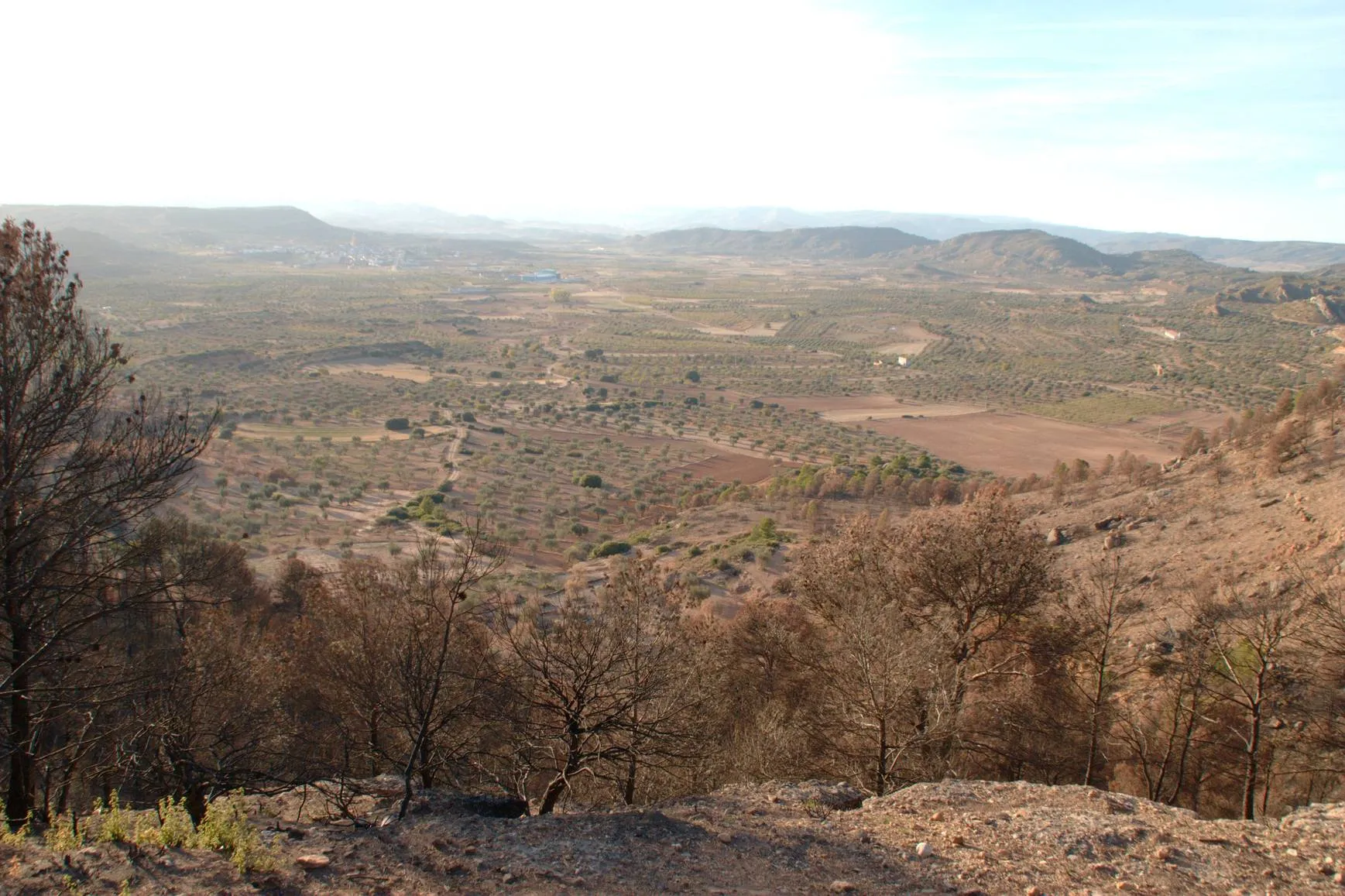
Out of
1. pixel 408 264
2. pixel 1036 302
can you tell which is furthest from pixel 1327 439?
pixel 408 264

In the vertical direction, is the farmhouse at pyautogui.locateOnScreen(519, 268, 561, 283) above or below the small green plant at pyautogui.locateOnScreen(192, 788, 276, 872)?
above

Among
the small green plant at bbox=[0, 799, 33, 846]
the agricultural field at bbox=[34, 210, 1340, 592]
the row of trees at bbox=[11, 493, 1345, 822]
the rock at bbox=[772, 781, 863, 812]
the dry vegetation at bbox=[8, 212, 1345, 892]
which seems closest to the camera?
the small green plant at bbox=[0, 799, 33, 846]

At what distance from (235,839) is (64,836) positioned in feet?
4.12

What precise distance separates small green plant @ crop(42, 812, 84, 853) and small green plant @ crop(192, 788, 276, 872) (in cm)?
87

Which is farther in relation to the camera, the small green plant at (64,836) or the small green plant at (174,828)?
the small green plant at (174,828)

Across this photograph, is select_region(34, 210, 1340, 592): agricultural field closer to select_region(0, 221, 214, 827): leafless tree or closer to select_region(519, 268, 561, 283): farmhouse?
select_region(0, 221, 214, 827): leafless tree

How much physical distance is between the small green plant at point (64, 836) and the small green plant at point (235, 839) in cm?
87

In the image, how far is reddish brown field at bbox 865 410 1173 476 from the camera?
49.1 meters

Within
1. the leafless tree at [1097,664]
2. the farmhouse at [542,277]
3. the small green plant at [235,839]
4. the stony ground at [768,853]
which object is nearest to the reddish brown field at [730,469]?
the leafless tree at [1097,664]

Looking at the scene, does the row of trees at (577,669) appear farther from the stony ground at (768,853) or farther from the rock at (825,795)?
the rock at (825,795)

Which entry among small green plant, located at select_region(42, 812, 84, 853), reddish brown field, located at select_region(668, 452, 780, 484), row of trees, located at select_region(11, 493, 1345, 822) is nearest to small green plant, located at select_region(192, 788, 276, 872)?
small green plant, located at select_region(42, 812, 84, 853)

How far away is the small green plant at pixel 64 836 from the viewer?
6.13 meters

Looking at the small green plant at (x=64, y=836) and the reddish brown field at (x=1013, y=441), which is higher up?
the small green plant at (x=64, y=836)

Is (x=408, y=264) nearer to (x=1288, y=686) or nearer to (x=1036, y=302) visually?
(x=1036, y=302)
